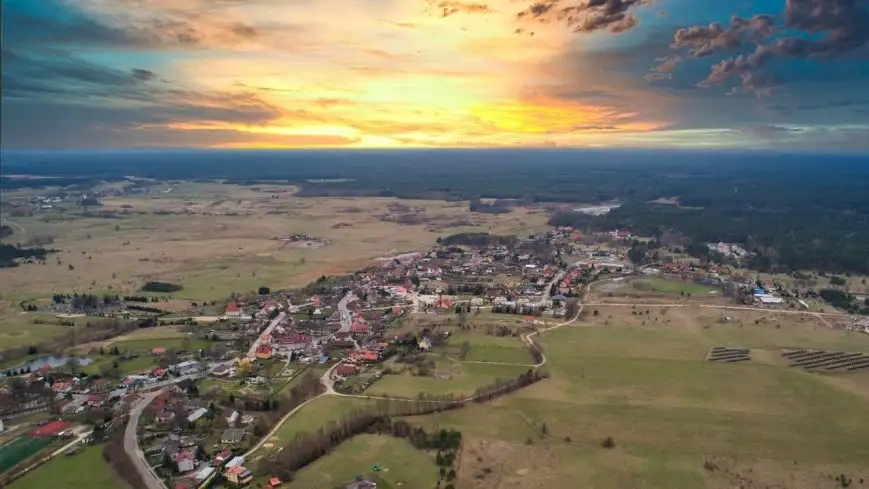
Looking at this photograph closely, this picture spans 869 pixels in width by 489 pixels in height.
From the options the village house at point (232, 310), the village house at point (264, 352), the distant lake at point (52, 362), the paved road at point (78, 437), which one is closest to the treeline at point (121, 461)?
the paved road at point (78, 437)

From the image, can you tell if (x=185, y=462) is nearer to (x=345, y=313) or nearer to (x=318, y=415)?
(x=318, y=415)

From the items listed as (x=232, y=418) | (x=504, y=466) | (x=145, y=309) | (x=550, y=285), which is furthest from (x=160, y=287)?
(x=504, y=466)

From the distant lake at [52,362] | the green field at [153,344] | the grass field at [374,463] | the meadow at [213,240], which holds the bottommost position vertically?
the grass field at [374,463]

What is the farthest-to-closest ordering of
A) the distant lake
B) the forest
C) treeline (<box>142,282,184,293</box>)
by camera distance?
the forest, treeline (<box>142,282,184,293</box>), the distant lake

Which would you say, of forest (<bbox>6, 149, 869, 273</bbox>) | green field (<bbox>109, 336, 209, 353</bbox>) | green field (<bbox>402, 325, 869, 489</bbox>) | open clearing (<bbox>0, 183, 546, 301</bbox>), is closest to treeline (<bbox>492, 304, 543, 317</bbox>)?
green field (<bbox>402, 325, 869, 489</bbox>)

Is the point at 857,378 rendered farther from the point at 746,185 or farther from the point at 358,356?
the point at 746,185

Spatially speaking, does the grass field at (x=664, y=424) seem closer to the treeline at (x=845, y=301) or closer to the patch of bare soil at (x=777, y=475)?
the patch of bare soil at (x=777, y=475)

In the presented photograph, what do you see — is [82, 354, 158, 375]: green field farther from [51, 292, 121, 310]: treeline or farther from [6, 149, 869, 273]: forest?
[6, 149, 869, 273]: forest
